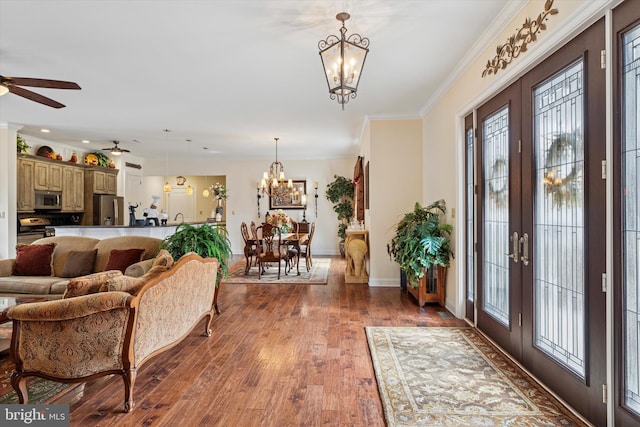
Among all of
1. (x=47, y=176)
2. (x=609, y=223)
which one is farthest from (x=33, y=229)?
(x=609, y=223)

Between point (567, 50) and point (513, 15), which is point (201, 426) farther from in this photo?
point (513, 15)

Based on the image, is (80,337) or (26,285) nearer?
(80,337)

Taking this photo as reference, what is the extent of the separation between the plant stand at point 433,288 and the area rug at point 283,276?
1.91 meters

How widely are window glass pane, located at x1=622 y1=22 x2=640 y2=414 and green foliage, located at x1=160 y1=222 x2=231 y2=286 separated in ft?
11.6

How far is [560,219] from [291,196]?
314 inches

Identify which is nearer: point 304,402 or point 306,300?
point 304,402

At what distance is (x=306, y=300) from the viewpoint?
498cm

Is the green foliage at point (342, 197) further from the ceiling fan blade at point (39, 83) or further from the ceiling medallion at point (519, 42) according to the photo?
the ceiling fan blade at point (39, 83)

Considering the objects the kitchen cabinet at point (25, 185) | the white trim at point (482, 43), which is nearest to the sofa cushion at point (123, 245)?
the kitchen cabinet at point (25, 185)

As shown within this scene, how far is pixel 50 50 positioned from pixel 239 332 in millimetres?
3268

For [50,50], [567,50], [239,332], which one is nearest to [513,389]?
[567,50]

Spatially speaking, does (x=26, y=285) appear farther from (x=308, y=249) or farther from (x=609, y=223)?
(x=609, y=223)

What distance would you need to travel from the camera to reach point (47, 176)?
708 centimetres

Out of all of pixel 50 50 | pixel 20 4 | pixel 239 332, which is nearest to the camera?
pixel 20 4
